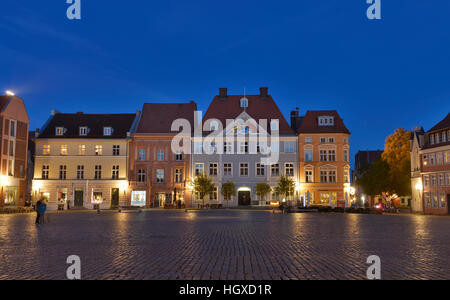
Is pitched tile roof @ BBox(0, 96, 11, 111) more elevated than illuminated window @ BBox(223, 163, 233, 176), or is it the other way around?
pitched tile roof @ BBox(0, 96, 11, 111)

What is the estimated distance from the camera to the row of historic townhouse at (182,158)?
199ft

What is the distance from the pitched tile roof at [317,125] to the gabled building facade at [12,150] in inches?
1441

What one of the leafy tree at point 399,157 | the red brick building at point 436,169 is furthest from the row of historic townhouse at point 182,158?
the red brick building at point 436,169

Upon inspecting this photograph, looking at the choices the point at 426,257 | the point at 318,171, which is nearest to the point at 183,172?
the point at 318,171

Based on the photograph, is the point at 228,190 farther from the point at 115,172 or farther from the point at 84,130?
the point at 84,130

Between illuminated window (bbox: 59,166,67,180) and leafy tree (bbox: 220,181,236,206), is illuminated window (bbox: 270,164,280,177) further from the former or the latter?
illuminated window (bbox: 59,166,67,180)

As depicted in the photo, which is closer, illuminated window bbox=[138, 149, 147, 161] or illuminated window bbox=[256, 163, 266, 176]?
illuminated window bbox=[138, 149, 147, 161]

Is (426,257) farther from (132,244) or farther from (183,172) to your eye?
(183,172)

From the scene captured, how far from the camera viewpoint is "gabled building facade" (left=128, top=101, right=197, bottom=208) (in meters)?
60.9

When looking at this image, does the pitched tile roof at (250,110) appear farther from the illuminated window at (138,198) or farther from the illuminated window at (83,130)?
the illuminated window at (83,130)

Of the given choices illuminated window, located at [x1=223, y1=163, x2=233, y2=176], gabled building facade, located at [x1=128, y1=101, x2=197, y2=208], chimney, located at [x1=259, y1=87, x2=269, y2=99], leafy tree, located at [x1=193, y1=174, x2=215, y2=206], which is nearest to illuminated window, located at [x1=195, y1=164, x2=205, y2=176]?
gabled building facade, located at [x1=128, y1=101, x2=197, y2=208]

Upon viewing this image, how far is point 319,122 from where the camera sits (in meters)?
63.0

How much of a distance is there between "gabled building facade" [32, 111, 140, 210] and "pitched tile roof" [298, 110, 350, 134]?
2513cm
